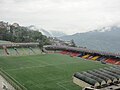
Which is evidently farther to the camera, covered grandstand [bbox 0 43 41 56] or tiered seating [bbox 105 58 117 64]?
covered grandstand [bbox 0 43 41 56]

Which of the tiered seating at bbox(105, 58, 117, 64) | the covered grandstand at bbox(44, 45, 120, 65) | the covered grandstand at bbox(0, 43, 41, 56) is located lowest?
the tiered seating at bbox(105, 58, 117, 64)

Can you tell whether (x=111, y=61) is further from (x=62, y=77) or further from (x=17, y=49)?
(x=17, y=49)

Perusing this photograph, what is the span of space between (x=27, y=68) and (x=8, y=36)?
52.4 metres

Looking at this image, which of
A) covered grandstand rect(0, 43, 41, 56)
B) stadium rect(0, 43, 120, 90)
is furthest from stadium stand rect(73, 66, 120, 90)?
covered grandstand rect(0, 43, 41, 56)

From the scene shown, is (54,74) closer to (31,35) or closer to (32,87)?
(32,87)

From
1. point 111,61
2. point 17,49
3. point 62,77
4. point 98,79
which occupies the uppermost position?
point 17,49

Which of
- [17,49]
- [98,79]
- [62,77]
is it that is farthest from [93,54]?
[98,79]

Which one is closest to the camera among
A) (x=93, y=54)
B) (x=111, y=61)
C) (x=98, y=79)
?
(x=98, y=79)

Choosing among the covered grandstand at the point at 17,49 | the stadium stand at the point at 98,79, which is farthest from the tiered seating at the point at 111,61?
the stadium stand at the point at 98,79

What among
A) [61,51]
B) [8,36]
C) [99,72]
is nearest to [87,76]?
[99,72]

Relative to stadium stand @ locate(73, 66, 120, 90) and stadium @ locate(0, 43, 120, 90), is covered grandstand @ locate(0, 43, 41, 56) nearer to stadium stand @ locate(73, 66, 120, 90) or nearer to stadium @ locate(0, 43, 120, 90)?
stadium @ locate(0, 43, 120, 90)

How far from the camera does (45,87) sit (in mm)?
32469

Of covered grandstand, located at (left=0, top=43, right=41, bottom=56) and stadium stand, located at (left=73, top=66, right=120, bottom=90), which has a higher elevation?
covered grandstand, located at (left=0, top=43, right=41, bottom=56)

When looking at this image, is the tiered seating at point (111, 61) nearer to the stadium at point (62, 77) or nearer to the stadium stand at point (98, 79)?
the stadium at point (62, 77)
